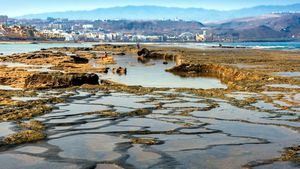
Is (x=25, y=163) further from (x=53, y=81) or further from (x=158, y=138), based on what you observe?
(x=53, y=81)

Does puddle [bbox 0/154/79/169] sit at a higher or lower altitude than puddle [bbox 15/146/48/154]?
higher

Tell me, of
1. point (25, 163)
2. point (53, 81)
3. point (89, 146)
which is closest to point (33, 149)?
point (25, 163)

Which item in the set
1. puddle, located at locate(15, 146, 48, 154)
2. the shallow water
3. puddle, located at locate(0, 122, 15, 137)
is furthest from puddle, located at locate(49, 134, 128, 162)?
puddle, located at locate(0, 122, 15, 137)

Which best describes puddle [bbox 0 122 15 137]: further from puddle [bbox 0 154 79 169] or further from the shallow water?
puddle [bbox 0 154 79 169]

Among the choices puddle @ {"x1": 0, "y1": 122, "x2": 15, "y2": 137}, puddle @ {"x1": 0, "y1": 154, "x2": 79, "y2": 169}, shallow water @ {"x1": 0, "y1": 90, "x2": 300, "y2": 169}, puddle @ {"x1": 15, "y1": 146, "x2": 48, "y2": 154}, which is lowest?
shallow water @ {"x1": 0, "y1": 90, "x2": 300, "y2": 169}

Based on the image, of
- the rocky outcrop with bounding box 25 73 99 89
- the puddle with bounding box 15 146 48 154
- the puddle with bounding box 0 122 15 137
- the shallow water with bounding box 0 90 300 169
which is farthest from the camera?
the rocky outcrop with bounding box 25 73 99 89

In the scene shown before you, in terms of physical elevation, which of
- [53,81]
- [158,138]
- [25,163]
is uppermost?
[53,81]

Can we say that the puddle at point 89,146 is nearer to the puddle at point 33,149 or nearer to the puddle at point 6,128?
the puddle at point 33,149

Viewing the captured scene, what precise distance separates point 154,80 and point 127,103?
19757 mm

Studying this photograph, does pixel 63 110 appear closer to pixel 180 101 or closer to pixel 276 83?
pixel 180 101

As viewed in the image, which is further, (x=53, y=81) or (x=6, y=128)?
(x=53, y=81)

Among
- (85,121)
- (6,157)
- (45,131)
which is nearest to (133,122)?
(85,121)

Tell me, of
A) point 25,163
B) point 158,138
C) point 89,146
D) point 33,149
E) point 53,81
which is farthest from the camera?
point 53,81

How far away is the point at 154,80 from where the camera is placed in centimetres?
5275
